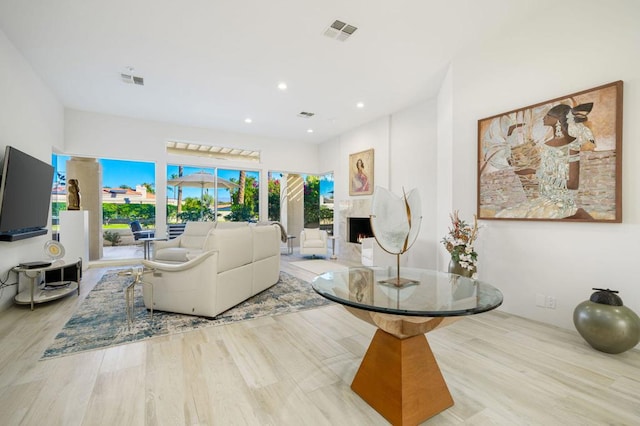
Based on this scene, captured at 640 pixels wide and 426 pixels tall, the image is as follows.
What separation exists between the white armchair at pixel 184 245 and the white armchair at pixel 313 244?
2289 mm

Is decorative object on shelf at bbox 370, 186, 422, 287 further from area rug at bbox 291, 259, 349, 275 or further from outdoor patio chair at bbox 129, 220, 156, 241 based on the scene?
outdoor patio chair at bbox 129, 220, 156, 241

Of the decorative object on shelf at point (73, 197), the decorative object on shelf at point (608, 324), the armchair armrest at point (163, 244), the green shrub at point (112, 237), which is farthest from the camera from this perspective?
the green shrub at point (112, 237)

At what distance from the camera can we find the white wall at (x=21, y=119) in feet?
11.1

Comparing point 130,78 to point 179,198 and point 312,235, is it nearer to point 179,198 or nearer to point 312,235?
point 179,198

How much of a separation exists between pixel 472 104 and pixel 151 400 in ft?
14.1

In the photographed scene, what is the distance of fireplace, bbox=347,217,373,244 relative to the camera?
7078mm

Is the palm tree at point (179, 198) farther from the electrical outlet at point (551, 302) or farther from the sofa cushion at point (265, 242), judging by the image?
the electrical outlet at point (551, 302)

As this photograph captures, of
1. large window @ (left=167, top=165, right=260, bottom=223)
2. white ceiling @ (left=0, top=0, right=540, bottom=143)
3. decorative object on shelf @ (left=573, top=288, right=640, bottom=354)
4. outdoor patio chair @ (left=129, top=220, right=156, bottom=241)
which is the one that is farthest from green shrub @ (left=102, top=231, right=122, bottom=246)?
decorative object on shelf @ (left=573, top=288, right=640, bottom=354)

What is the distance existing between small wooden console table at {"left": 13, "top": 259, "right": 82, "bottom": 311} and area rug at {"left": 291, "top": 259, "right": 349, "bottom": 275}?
3604 millimetres

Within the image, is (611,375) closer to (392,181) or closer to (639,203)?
(639,203)

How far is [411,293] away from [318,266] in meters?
4.47

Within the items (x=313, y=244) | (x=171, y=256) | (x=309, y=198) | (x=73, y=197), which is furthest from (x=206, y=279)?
(x=309, y=198)

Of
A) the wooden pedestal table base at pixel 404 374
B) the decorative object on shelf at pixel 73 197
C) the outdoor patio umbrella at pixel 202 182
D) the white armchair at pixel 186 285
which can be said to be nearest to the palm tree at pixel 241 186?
the outdoor patio umbrella at pixel 202 182

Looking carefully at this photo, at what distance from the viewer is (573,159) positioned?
273 centimetres
